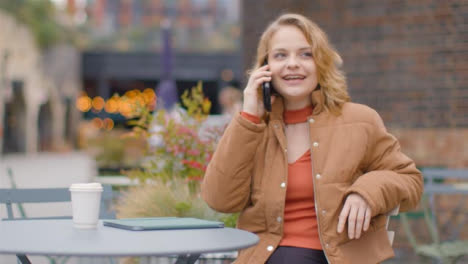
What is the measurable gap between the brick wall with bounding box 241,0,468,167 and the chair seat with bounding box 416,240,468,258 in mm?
2236

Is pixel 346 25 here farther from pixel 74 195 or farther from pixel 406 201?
pixel 74 195

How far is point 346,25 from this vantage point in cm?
819

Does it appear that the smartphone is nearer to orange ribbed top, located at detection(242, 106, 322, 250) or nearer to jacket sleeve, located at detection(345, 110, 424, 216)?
orange ribbed top, located at detection(242, 106, 322, 250)

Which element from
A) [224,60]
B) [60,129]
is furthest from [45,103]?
[224,60]

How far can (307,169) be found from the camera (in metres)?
3.24

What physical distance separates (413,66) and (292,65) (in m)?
4.63

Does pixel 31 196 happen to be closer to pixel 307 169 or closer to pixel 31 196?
pixel 31 196

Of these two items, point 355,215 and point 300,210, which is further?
point 300,210

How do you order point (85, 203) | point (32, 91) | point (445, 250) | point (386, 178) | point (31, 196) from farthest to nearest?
point (32, 91)
point (445, 250)
point (31, 196)
point (386, 178)
point (85, 203)

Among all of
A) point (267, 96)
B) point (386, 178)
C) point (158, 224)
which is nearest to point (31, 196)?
point (158, 224)

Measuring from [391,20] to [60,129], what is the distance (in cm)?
3574

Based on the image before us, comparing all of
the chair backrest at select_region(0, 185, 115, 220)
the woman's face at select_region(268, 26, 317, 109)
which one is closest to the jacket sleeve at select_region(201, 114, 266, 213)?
the woman's face at select_region(268, 26, 317, 109)

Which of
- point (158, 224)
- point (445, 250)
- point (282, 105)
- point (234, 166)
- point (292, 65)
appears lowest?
point (445, 250)

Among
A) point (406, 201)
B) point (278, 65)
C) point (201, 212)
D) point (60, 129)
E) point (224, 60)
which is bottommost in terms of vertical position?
point (60, 129)
